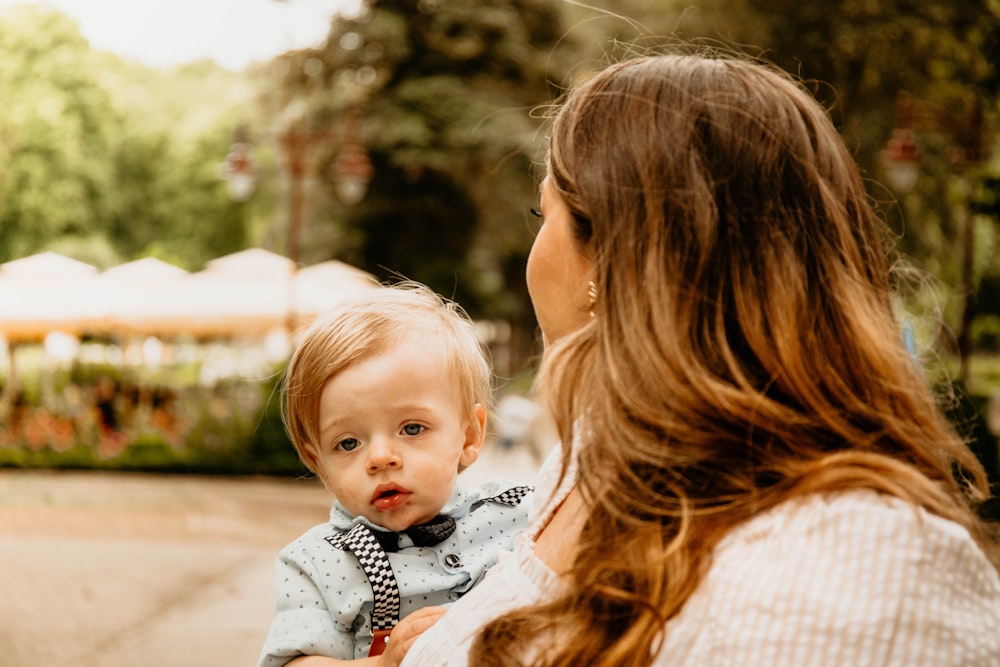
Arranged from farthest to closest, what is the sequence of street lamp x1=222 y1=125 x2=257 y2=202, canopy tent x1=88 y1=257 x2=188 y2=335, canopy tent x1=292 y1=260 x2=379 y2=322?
canopy tent x1=88 y1=257 x2=188 y2=335 → canopy tent x1=292 y1=260 x2=379 y2=322 → street lamp x1=222 y1=125 x2=257 y2=202

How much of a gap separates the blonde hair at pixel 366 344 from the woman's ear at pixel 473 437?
3cm

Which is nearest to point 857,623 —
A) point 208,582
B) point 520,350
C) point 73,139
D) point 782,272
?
point 782,272

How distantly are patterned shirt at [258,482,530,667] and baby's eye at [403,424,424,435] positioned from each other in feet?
0.58

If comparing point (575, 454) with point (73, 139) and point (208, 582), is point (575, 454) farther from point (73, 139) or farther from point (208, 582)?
point (73, 139)

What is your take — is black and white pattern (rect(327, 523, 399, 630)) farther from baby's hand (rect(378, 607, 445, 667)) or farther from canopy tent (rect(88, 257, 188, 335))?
canopy tent (rect(88, 257, 188, 335))

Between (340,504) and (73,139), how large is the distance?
2252 centimetres

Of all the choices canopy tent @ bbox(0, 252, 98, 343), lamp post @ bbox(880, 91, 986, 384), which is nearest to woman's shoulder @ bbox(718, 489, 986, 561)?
lamp post @ bbox(880, 91, 986, 384)

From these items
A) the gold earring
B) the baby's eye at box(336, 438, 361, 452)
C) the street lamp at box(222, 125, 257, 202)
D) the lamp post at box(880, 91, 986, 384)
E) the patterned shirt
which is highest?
the gold earring

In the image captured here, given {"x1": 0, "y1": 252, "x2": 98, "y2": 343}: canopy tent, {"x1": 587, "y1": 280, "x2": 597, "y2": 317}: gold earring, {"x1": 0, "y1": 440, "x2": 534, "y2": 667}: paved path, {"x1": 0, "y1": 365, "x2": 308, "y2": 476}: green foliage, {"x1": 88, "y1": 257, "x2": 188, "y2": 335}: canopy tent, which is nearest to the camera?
{"x1": 587, "y1": 280, "x2": 597, "y2": 317}: gold earring

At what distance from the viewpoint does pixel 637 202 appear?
1.31 metres

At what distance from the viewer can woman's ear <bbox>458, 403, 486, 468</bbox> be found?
1980 mm

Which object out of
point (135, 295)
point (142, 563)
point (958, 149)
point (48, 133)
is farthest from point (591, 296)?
point (48, 133)

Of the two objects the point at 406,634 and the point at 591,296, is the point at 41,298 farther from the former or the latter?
the point at 591,296

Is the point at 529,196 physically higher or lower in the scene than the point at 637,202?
lower
